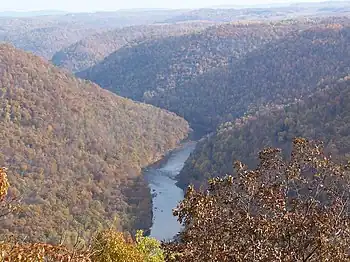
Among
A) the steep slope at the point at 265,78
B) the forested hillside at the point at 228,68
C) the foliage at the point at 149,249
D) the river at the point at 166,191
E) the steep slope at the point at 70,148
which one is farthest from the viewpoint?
the forested hillside at the point at 228,68

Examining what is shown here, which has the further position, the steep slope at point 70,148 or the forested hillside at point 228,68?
the forested hillside at point 228,68

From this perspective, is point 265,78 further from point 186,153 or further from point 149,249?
point 149,249

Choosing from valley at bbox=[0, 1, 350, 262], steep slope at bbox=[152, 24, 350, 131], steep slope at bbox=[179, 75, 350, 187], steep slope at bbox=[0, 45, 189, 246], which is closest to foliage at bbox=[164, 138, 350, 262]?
valley at bbox=[0, 1, 350, 262]

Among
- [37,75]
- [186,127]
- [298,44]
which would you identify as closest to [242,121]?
[186,127]

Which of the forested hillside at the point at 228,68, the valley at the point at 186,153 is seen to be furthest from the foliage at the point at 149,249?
the forested hillside at the point at 228,68

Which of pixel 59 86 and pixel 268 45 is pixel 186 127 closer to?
pixel 59 86

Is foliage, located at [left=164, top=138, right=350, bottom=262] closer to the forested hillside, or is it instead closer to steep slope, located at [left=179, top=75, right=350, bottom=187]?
steep slope, located at [left=179, top=75, right=350, bottom=187]

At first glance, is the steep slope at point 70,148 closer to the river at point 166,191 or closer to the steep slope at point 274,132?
the river at point 166,191
